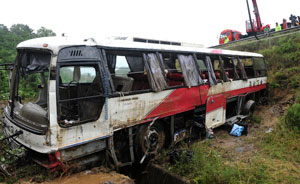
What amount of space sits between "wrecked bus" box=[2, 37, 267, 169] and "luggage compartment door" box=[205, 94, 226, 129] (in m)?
0.03

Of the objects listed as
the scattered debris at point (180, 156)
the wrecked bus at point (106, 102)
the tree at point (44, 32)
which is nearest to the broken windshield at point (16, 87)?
the wrecked bus at point (106, 102)

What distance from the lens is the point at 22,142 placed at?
13.0ft

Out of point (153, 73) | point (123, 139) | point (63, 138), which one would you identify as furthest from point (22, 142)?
point (153, 73)

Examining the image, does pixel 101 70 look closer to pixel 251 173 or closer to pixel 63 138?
pixel 63 138

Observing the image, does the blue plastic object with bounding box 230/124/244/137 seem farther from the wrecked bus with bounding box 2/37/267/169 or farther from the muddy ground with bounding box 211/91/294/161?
the wrecked bus with bounding box 2/37/267/169

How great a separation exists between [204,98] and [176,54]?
67.0 inches

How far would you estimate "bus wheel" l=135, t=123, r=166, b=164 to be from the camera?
15.7 feet

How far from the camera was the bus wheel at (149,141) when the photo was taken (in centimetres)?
479

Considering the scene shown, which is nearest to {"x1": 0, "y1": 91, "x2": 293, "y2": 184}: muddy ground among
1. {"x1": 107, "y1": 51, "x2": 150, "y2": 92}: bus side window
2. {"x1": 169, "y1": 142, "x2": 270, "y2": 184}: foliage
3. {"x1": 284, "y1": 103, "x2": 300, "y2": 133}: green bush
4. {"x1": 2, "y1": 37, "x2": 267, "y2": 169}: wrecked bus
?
{"x1": 2, "y1": 37, "x2": 267, "y2": 169}: wrecked bus

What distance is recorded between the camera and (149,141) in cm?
503

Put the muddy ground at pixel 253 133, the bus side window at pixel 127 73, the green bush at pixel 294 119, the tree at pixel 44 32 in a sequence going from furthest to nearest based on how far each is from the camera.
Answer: the tree at pixel 44 32, the green bush at pixel 294 119, the muddy ground at pixel 253 133, the bus side window at pixel 127 73

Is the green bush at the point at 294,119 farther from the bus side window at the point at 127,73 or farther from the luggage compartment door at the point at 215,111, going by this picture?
the bus side window at the point at 127,73

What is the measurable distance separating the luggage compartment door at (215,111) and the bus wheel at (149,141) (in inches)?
75.5

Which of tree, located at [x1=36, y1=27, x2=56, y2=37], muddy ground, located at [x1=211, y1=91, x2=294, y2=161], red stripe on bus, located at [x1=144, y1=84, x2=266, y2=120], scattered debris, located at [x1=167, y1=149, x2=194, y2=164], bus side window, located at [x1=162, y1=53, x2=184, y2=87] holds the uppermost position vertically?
tree, located at [x1=36, y1=27, x2=56, y2=37]
